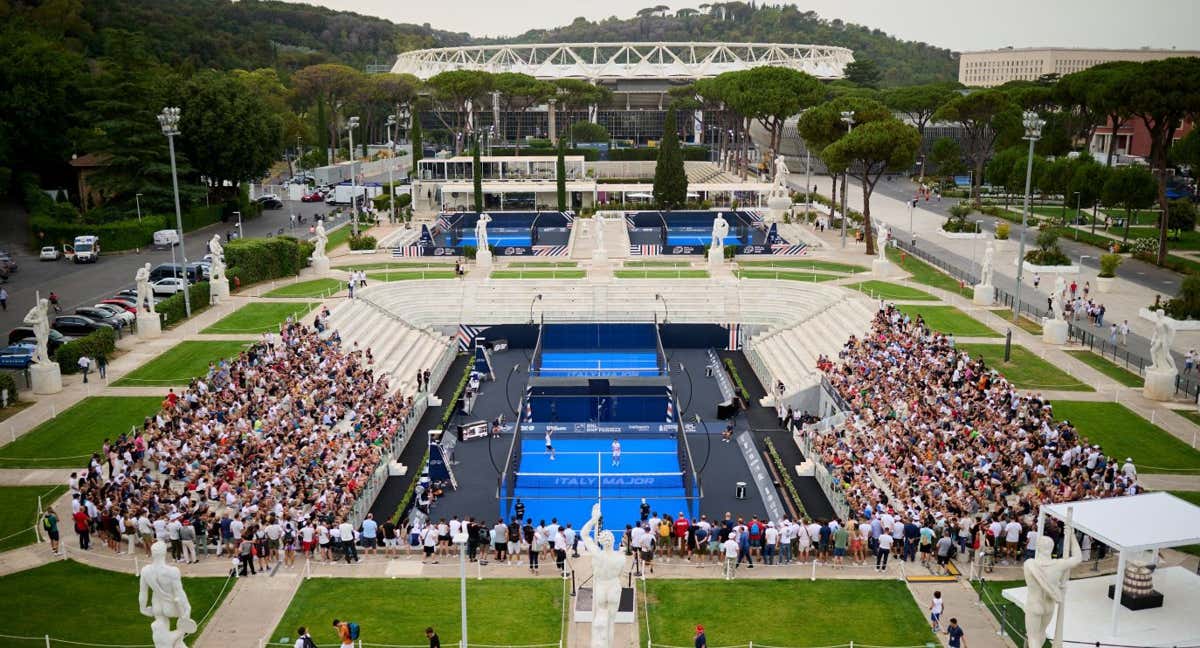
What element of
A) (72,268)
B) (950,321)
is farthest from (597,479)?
(72,268)

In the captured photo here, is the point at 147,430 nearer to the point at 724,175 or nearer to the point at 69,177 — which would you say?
the point at 69,177

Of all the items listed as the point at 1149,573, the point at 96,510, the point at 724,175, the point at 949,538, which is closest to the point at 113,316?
the point at 96,510

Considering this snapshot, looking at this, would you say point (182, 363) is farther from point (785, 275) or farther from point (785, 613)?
point (785, 275)

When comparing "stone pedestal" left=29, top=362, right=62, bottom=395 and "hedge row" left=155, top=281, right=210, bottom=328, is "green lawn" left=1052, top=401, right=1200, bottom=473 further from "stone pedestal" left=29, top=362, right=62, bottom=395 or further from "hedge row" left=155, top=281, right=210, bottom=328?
"hedge row" left=155, top=281, right=210, bottom=328

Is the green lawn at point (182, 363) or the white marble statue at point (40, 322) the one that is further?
the green lawn at point (182, 363)

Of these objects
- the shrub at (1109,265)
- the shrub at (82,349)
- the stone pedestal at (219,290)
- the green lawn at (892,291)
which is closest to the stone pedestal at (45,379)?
the shrub at (82,349)

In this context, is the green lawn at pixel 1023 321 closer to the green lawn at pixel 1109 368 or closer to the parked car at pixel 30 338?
the green lawn at pixel 1109 368
